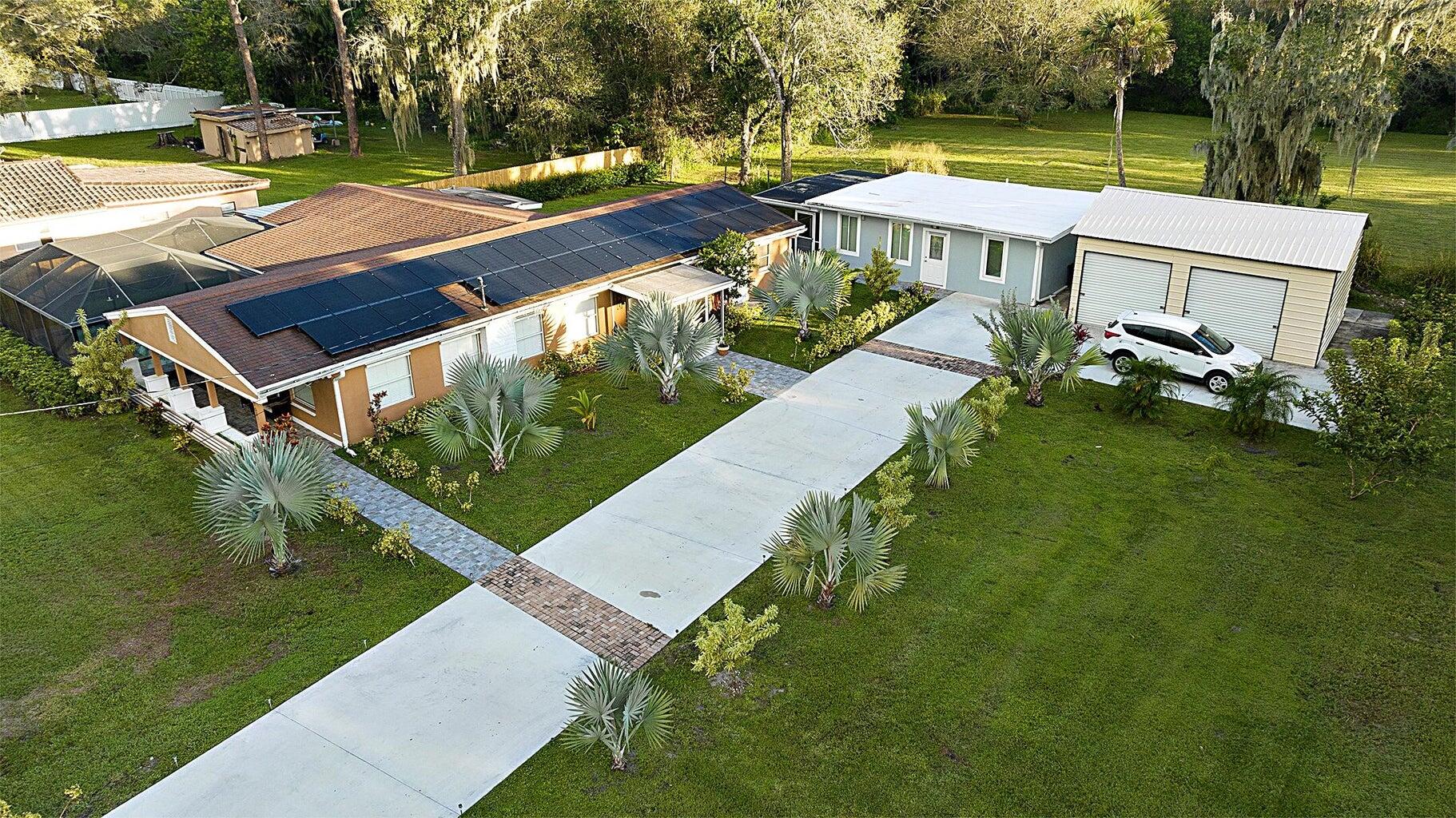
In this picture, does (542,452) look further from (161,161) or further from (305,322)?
(161,161)

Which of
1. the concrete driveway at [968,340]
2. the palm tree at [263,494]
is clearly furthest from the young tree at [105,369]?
the concrete driveway at [968,340]

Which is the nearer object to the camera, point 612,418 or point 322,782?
point 322,782

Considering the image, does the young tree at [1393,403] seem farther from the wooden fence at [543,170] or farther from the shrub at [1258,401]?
the wooden fence at [543,170]

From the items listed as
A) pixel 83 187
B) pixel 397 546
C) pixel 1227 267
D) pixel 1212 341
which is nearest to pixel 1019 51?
pixel 1227 267

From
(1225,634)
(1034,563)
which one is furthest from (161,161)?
(1225,634)

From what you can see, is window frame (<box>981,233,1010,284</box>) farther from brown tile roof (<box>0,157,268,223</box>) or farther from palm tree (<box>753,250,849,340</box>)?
brown tile roof (<box>0,157,268,223</box>)

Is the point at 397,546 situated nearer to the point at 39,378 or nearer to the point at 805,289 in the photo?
the point at 805,289
